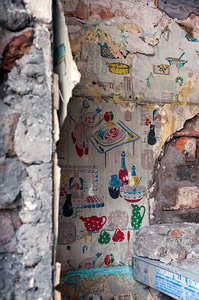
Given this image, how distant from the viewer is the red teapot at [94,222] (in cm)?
237

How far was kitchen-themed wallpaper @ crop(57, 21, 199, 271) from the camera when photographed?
235 cm

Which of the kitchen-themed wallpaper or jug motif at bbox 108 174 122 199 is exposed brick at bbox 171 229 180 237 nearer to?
the kitchen-themed wallpaper

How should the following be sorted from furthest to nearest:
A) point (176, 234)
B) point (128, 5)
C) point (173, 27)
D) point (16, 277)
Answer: point (173, 27)
point (128, 5)
point (176, 234)
point (16, 277)

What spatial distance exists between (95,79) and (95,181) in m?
0.84

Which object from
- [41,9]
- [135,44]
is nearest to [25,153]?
[41,9]

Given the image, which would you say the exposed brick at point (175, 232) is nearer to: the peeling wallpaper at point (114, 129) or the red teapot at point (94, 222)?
the peeling wallpaper at point (114, 129)

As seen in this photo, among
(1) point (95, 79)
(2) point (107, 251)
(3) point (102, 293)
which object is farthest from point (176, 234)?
(1) point (95, 79)

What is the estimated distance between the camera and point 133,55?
2590 mm

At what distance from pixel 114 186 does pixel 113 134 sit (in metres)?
0.43

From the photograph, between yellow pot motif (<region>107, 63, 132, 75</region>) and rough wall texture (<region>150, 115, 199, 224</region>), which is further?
rough wall texture (<region>150, 115, 199, 224</region>)

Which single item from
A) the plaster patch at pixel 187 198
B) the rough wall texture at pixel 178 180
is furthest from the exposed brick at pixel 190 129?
the plaster patch at pixel 187 198

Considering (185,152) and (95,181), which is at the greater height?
(185,152)

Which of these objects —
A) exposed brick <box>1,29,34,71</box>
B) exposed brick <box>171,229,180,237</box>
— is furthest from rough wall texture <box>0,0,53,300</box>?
exposed brick <box>171,229,180,237</box>

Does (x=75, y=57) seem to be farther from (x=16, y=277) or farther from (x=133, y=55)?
(x=16, y=277)
